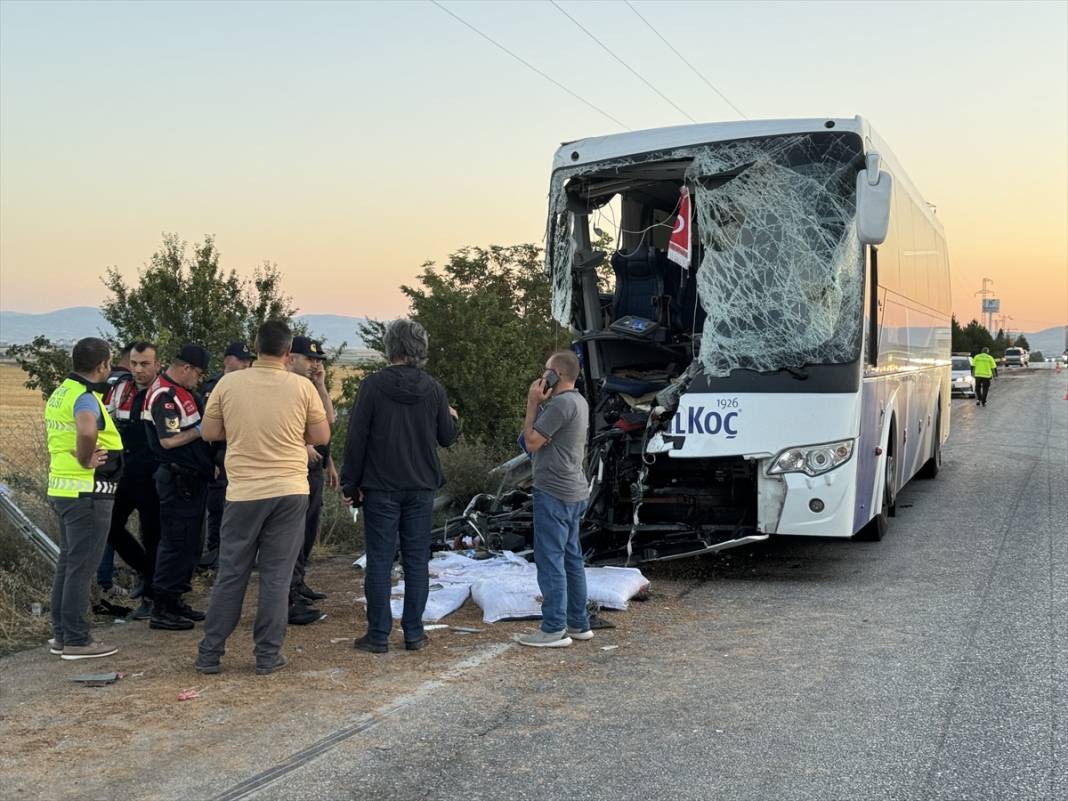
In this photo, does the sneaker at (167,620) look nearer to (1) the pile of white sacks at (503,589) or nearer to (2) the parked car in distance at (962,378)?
(1) the pile of white sacks at (503,589)

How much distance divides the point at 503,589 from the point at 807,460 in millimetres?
2581

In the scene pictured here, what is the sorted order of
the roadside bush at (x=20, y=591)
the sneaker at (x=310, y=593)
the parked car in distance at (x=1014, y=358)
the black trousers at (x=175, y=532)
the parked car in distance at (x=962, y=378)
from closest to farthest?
the roadside bush at (x=20, y=591) < the black trousers at (x=175, y=532) < the sneaker at (x=310, y=593) < the parked car in distance at (x=962, y=378) < the parked car in distance at (x=1014, y=358)

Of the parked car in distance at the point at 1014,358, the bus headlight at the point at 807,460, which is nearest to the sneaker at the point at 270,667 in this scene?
the bus headlight at the point at 807,460

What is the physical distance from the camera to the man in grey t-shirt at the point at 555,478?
21.5ft

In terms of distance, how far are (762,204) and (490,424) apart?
969 centimetres

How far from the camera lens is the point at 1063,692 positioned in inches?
217

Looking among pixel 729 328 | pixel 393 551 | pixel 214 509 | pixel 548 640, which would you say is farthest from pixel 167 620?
pixel 729 328

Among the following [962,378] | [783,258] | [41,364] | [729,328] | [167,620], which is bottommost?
[167,620]

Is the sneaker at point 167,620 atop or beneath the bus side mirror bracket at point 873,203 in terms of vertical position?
beneath

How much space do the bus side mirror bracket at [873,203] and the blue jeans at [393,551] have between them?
12.6 ft

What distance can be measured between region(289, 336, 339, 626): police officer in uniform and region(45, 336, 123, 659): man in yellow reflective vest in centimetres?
123

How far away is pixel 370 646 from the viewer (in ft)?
21.1

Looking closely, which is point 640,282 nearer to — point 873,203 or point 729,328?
point 729,328

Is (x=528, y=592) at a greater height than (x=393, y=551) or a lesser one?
lesser
